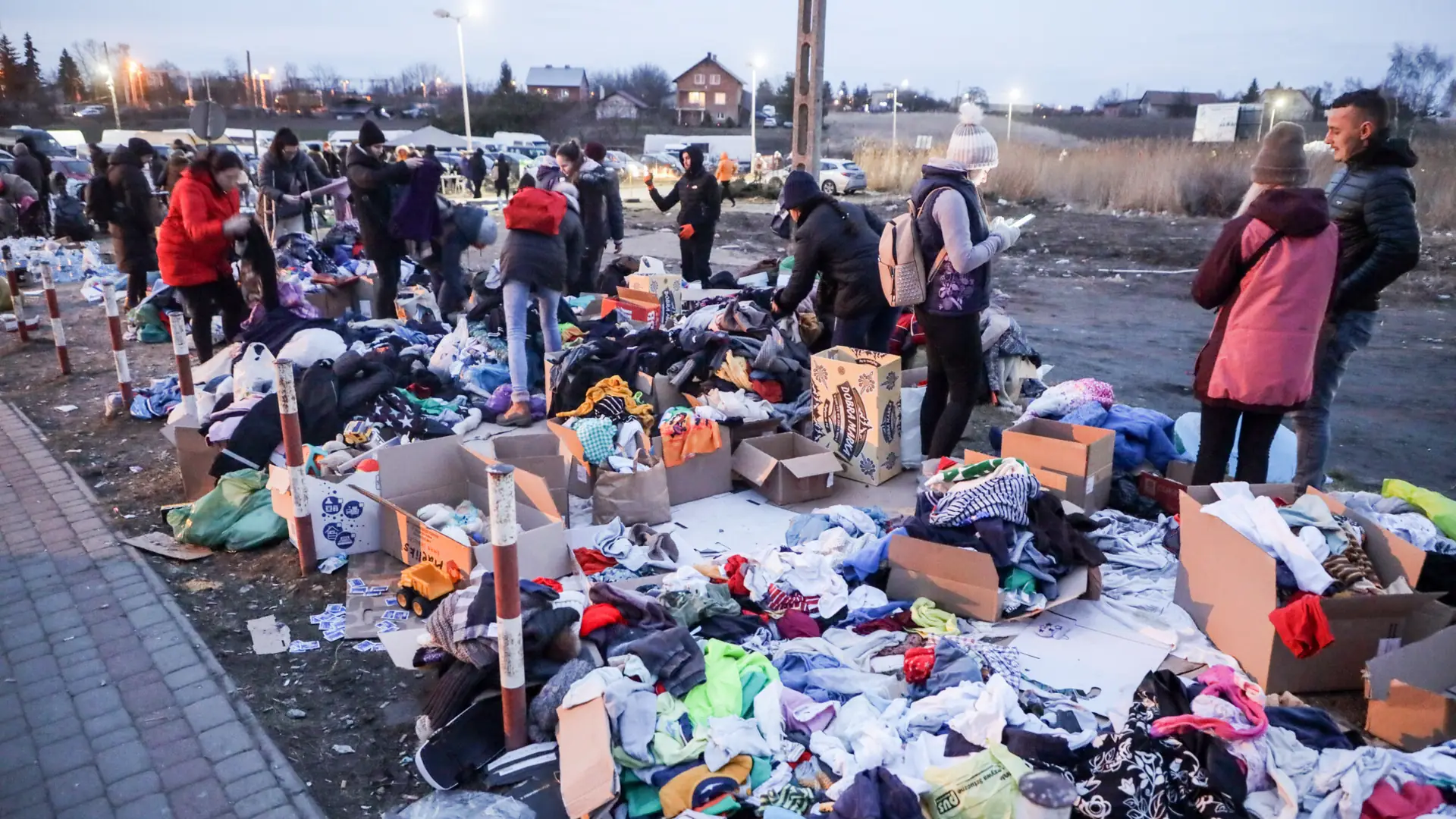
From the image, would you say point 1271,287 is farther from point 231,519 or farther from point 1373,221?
point 231,519

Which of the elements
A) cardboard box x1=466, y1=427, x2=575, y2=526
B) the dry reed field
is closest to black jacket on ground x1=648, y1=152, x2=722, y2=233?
cardboard box x1=466, y1=427, x2=575, y2=526

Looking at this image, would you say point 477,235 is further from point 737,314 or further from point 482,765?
point 482,765

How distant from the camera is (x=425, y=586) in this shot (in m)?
4.03

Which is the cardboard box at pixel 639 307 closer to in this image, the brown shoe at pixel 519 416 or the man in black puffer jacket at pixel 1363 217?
the brown shoe at pixel 519 416

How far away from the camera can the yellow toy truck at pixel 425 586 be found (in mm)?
4031

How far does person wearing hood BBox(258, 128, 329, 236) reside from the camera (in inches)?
398

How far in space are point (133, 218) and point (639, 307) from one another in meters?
5.58

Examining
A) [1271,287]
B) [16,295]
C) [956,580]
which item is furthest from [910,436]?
[16,295]

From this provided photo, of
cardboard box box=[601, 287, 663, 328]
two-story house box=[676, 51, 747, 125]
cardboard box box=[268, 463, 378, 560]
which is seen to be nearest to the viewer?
cardboard box box=[268, 463, 378, 560]

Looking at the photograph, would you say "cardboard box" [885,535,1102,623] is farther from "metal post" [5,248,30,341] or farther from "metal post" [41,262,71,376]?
"metal post" [5,248,30,341]

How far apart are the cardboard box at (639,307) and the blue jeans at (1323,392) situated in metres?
4.96

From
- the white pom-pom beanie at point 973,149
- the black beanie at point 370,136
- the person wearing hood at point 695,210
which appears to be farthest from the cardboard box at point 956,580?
the black beanie at point 370,136

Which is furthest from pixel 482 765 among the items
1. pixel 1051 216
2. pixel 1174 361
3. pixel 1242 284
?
pixel 1051 216

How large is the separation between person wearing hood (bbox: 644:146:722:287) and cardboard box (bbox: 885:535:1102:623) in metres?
6.25
